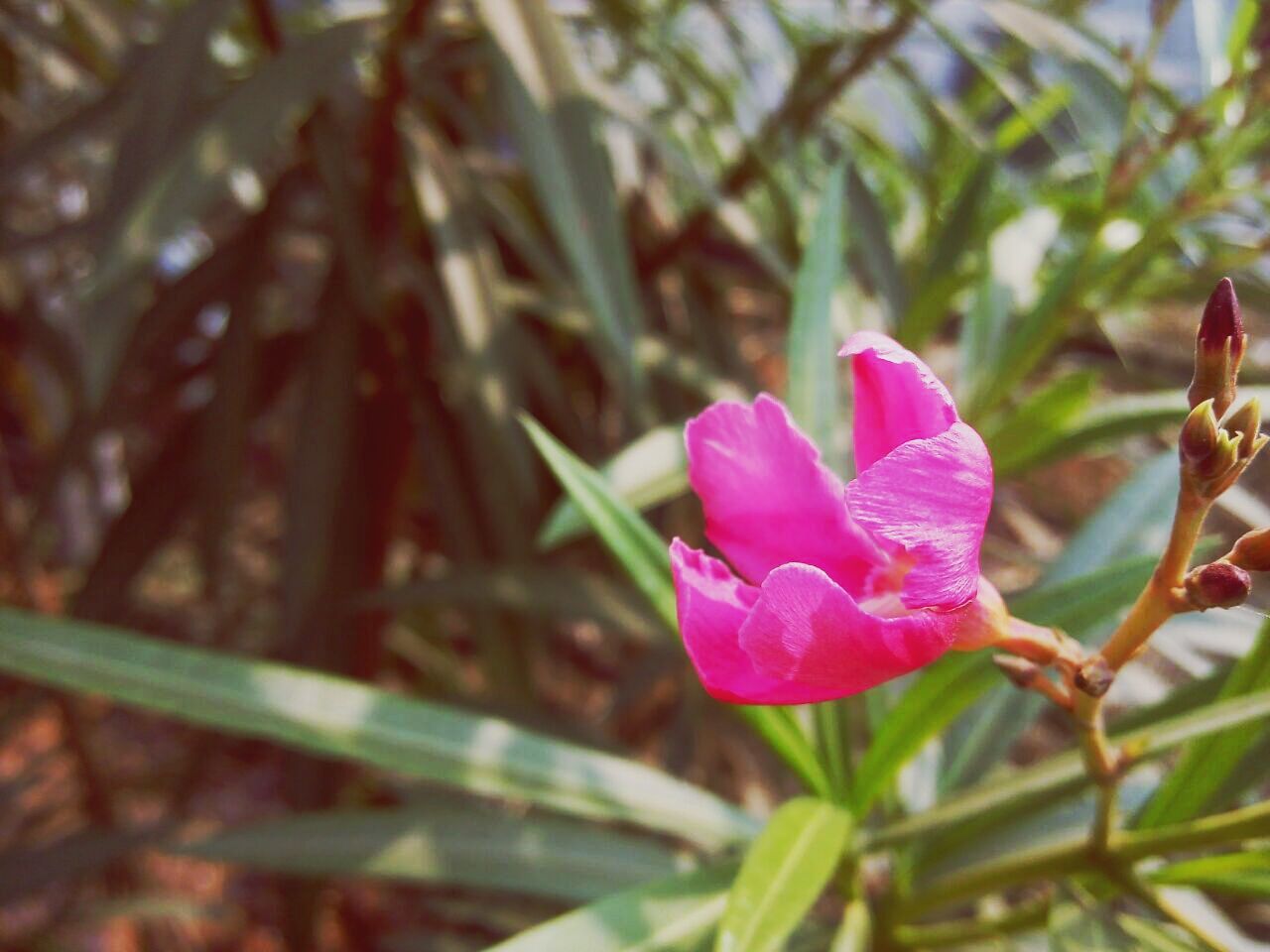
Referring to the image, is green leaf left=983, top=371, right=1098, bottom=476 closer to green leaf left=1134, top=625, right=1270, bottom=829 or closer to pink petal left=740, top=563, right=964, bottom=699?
green leaf left=1134, top=625, right=1270, bottom=829

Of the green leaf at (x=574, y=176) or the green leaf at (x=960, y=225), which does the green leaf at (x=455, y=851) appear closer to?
the green leaf at (x=574, y=176)

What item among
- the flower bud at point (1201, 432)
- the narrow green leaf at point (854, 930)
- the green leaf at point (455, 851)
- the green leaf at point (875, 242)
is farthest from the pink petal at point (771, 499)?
the green leaf at point (875, 242)

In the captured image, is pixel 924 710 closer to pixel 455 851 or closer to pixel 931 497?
pixel 931 497

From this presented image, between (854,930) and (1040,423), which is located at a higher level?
(1040,423)

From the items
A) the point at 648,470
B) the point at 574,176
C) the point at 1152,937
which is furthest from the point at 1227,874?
the point at 574,176

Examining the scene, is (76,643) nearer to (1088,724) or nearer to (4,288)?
(1088,724)

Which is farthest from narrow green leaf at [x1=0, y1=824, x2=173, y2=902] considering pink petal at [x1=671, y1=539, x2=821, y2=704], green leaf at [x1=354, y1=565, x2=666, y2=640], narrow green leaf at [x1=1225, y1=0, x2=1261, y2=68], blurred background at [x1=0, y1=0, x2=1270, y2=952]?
narrow green leaf at [x1=1225, y1=0, x2=1261, y2=68]
